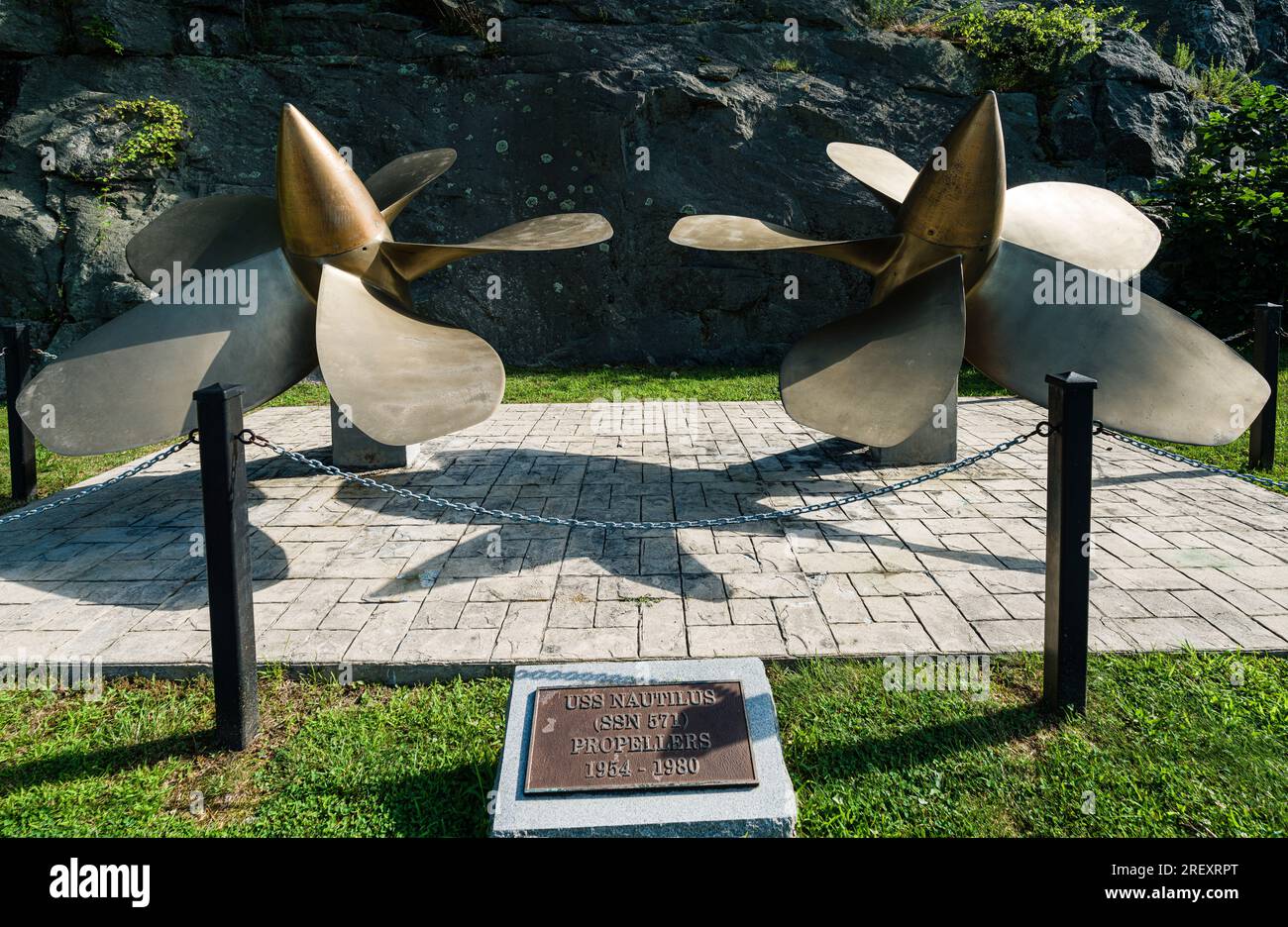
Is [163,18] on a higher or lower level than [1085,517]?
higher

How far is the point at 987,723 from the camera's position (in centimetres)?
295

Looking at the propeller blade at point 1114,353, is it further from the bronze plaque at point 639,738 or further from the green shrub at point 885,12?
the green shrub at point 885,12

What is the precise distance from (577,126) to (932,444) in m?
6.85

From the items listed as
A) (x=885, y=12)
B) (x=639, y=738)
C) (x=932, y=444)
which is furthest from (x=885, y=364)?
(x=885, y=12)

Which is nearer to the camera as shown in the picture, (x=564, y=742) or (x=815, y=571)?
(x=564, y=742)

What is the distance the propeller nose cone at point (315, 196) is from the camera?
490cm

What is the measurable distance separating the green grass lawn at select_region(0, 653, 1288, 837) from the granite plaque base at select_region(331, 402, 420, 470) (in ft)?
10.6

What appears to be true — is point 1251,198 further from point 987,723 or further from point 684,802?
point 684,802

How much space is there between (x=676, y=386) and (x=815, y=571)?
5.75m

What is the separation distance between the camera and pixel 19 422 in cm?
575

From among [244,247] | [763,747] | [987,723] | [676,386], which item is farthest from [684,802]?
[676,386]

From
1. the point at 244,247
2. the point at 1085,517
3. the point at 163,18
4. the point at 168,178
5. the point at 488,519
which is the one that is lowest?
the point at 488,519

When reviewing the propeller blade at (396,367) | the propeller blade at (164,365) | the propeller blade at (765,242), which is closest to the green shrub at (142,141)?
the propeller blade at (164,365)

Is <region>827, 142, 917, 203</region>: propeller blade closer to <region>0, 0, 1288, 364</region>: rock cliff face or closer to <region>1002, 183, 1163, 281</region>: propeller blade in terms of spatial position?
<region>1002, 183, 1163, 281</region>: propeller blade
